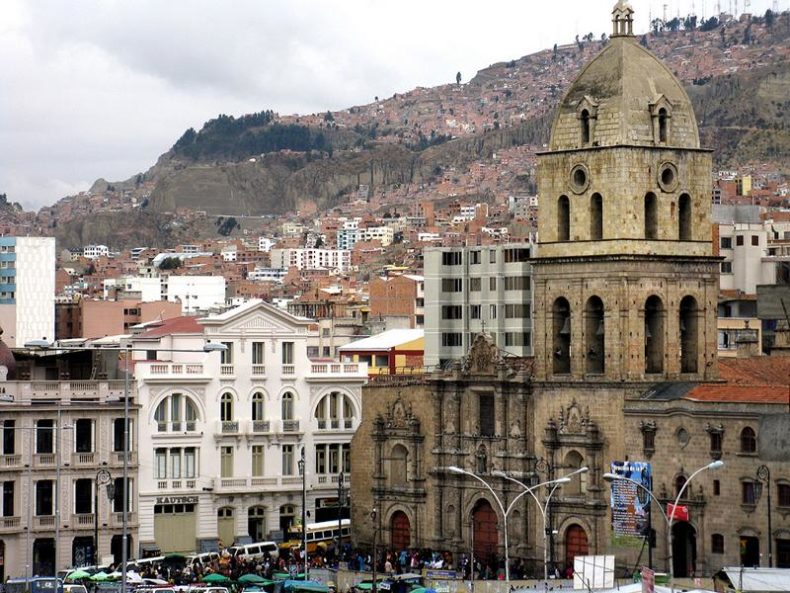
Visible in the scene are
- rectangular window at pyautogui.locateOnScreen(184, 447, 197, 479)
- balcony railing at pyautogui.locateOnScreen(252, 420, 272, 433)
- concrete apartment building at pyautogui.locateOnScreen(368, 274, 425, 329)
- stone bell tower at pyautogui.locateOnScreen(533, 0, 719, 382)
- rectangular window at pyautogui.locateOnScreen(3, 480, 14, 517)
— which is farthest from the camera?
concrete apartment building at pyautogui.locateOnScreen(368, 274, 425, 329)

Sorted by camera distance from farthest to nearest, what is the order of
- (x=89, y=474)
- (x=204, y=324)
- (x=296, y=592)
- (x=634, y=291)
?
1. (x=204, y=324)
2. (x=89, y=474)
3. (x=634, y=291)
4. (x=296, y=592)

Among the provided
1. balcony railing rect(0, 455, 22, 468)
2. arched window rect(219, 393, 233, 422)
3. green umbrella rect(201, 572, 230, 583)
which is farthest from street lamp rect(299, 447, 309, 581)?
balcony railing rect(0, 455, 22, 468)

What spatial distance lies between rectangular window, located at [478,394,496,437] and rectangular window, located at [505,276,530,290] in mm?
32492

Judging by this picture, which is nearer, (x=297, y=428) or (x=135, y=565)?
(x=135, y=565)

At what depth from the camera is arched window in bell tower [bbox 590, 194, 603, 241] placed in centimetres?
8725

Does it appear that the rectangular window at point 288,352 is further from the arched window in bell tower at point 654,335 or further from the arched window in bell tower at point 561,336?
the arched window in bell tower at point 654,335

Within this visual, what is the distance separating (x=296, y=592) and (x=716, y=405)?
1508 centimetres

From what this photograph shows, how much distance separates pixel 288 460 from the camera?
100 metres

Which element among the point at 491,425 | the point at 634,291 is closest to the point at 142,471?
the point at 491,425

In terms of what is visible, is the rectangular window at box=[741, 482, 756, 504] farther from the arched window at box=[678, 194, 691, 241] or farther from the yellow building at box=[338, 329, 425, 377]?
the yellow building at box=[338, 329, 425, 377]

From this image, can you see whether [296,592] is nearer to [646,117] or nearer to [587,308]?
[587,308]

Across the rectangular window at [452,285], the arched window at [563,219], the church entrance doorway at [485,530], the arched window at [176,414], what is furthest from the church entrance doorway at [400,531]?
the rectangular window at [452,285]

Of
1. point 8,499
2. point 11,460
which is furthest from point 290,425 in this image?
point 8,499

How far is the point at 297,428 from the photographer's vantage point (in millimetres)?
100625
